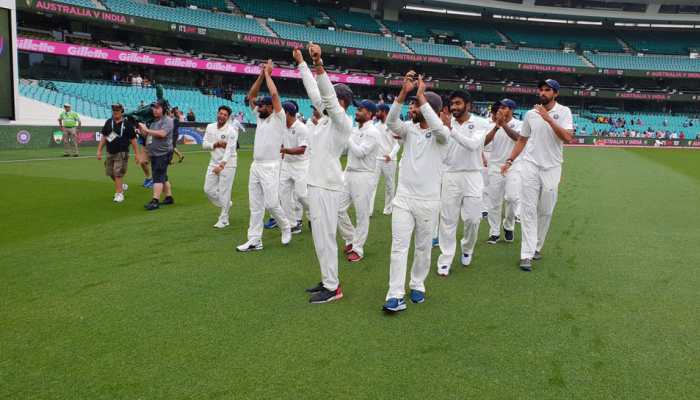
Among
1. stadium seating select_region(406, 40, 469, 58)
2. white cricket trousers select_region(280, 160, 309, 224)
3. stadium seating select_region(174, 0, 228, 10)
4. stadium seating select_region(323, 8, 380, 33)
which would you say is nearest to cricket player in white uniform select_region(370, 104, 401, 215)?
white cricket trousers select_region(280, 160, 309, 224)

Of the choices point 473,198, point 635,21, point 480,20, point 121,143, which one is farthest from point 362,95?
point 473,198

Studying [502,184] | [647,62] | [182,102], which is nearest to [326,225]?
[502,184]

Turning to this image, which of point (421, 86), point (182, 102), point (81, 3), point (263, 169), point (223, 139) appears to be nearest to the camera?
point (421, 86)

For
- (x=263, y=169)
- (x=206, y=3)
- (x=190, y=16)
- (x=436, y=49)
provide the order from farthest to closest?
1. (x=436, y=49)
2. (x=206, y=3)
3. (x=190, y=16)
4. (x=263, y=169)

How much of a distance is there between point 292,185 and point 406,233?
350 centimetres

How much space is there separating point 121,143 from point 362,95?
129ft

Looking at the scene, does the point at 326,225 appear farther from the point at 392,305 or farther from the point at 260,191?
the point at 260,191

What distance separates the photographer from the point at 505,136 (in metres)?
7.55

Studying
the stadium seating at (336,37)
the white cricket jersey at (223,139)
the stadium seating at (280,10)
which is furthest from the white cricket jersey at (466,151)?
the stadium seating at (280,10)

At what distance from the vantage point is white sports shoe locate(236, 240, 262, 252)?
6.50 meters

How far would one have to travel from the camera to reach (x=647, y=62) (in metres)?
49.8

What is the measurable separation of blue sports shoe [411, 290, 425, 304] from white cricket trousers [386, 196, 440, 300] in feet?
0.99

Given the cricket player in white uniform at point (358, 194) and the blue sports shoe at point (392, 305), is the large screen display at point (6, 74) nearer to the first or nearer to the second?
the cricket player in white uniform at point (358, 194)

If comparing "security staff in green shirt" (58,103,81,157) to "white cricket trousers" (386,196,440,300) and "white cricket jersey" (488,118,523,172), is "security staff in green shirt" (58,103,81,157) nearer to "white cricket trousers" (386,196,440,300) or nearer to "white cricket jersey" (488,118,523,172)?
"white cricket jersey" (488,118,523,172)
